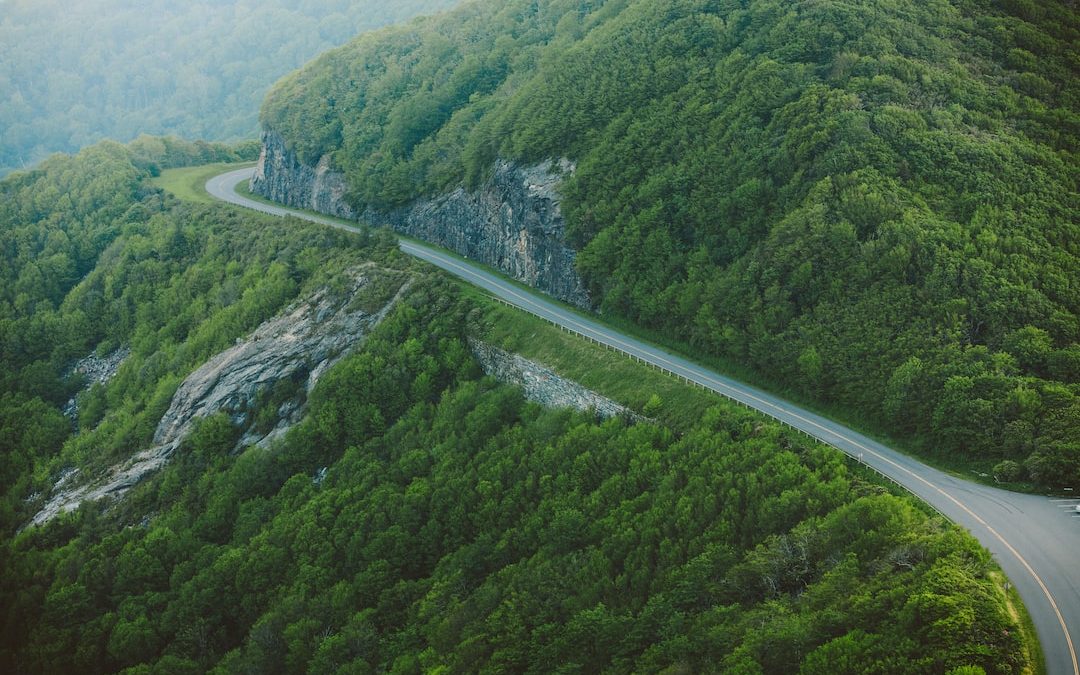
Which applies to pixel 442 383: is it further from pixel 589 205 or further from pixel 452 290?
pixel 589 205

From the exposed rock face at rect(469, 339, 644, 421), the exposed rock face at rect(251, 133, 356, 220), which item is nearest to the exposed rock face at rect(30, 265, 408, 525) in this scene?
the exposed rock face at rect(469, 339, 644, 421)

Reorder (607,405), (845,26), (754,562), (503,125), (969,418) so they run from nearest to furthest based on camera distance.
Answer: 1. (754,562)
2. (969,418)
3. (607,405)
4. (845,26)
5. (503,125)

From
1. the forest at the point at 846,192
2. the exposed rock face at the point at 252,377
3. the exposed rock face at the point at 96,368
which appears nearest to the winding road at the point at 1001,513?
the forest at the point at 846,192

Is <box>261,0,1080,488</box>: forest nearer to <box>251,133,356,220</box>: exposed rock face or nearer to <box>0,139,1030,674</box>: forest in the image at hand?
<box>0,139,1030,674</box>: forest

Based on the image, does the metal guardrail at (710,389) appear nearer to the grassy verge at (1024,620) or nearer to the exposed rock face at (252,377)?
the grassy verge at (1024,620)

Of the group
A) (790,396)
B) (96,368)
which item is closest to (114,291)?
(96,368)

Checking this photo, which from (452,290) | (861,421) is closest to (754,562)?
(861,421)
